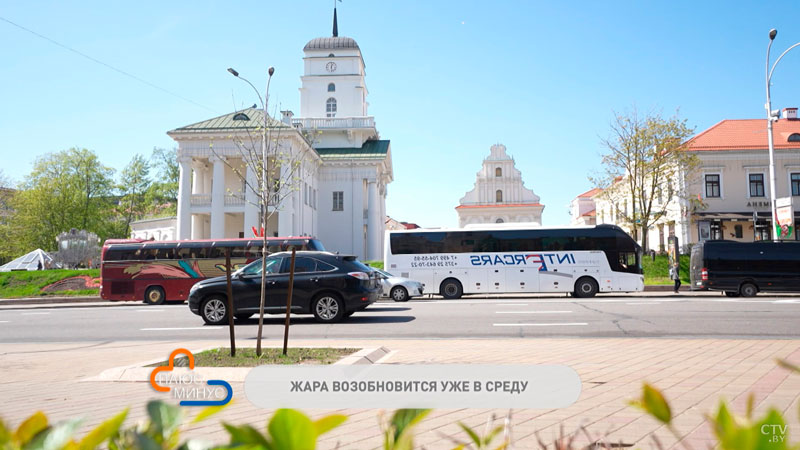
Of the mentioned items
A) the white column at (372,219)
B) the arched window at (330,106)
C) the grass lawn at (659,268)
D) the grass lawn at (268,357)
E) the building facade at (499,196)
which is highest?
the arched window at (330,106)

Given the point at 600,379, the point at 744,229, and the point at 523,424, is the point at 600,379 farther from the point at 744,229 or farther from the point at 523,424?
the point at 744,229

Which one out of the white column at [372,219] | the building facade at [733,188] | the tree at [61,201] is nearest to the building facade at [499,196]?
the white column at [372,219]

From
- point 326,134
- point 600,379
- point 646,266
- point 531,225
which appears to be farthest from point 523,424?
point 326,134

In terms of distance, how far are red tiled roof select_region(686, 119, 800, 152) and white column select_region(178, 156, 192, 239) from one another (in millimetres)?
34797

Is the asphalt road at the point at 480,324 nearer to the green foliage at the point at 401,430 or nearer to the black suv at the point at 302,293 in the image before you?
the black suv at the point at 302,293

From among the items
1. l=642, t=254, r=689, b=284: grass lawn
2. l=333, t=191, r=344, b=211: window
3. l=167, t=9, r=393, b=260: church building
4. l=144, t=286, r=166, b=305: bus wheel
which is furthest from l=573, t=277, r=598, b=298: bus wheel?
l=333, t=191, r=344, b=211: window

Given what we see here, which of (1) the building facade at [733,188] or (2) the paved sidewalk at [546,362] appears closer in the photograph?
(2) the paved sidewalk at [546,362]

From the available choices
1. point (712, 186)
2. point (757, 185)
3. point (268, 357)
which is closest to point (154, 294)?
point (268, 357)

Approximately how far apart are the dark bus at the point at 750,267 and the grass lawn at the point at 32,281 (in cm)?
2894

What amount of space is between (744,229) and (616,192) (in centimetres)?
1088

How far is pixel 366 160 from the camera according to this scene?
4866 cm

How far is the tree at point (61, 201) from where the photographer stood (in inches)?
2002

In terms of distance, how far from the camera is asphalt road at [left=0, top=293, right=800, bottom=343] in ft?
35.7

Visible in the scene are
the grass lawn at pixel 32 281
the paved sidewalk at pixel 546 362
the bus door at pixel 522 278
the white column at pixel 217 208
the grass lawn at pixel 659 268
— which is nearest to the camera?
the paved sidewalk at pixel 546 362
